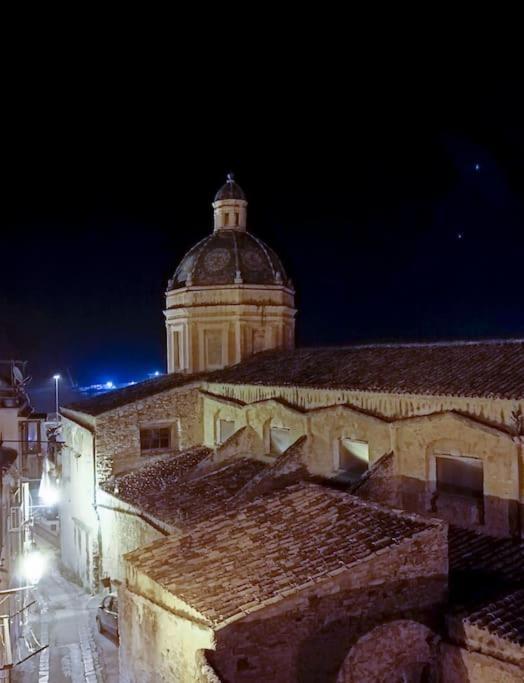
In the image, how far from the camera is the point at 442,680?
35.4 feet

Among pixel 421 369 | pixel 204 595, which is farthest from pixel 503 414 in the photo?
pixel 204 595

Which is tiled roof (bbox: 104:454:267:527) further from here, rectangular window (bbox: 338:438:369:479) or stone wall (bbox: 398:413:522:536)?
stone wall (bbox: 398:413:522:536)

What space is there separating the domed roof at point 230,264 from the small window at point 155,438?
643cm

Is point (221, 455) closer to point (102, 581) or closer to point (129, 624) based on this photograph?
point (102, 581)

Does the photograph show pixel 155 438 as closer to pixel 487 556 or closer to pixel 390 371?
pixel 390 371

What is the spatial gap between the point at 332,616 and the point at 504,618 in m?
2.85

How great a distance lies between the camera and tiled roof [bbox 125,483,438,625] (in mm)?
10109

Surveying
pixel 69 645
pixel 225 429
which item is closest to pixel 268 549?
pixel 69 645

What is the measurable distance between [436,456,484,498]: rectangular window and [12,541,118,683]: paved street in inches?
386

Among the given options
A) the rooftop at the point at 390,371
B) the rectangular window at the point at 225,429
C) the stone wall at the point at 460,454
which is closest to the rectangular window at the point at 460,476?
the stone wall at the point at 460,454

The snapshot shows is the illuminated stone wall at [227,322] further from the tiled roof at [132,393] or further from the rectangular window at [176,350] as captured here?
the tiled roof at [132,393]

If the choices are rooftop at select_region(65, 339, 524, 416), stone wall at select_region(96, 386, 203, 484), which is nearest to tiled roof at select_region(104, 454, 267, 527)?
stone wall at select_region(96, 386, 203, 484)

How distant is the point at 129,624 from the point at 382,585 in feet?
16.9

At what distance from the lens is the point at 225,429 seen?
901 inches
